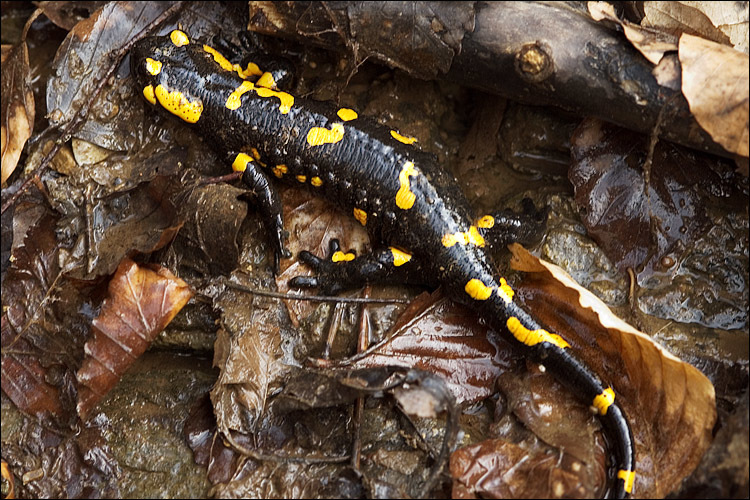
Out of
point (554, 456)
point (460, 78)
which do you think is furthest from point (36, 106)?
point (554, 456)

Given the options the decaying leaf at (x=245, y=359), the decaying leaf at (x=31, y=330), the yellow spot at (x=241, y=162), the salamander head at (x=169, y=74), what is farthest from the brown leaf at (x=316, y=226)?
the decaying leaf at (x=31, y=330)

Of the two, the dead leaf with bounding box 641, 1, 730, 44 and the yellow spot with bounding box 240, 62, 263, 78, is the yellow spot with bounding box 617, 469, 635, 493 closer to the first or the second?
the dead leaf with bounding box 641, 1, 730, 44

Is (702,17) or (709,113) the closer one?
(709,113)

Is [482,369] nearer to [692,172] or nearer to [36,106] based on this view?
[692,172]

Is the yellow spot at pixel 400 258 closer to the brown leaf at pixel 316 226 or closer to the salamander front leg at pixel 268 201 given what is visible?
the brown leaf at pixel 316 226

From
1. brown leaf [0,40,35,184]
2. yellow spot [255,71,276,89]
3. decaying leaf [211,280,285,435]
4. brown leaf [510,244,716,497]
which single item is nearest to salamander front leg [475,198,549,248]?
brown leaf [510,244,716,497]

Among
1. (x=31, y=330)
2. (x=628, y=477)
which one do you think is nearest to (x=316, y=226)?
(x=31, y=330)

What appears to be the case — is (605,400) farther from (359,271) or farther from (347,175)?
(347,175)
